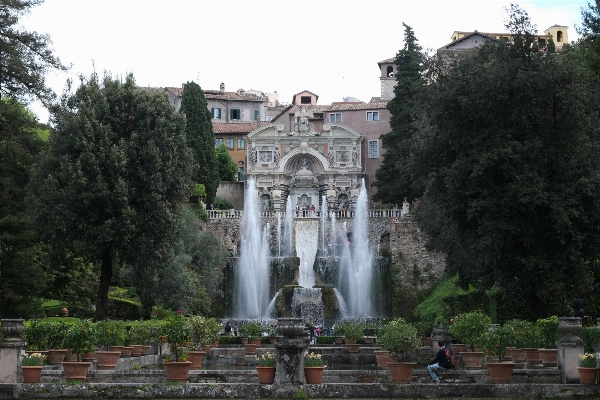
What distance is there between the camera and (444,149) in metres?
32.1

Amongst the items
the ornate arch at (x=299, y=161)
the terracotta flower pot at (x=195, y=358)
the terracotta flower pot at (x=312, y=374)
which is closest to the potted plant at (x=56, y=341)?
the terracotta flower pot at (x=195, y=358)

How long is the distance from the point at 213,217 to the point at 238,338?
2858 cm

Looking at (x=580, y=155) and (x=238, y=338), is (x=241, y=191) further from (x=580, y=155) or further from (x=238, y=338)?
(x=580, y=155)

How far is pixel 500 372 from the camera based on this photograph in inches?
763

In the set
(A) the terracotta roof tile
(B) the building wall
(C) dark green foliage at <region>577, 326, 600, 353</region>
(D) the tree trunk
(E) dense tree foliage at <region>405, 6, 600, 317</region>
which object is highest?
(A) the terracotta roof tile

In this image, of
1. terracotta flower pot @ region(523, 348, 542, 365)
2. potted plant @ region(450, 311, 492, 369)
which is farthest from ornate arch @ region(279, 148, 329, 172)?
potted plant @ region(450, 311, 492, 369)

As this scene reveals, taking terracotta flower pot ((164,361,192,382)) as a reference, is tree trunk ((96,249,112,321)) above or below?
above

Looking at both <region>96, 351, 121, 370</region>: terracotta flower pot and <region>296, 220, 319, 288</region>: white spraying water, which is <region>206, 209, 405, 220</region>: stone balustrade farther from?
<region>96, 351, 121, 370</region>: terracotta flower pot

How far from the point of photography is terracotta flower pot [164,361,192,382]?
19.5 m

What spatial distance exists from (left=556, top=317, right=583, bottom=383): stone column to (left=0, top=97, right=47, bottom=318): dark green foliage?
73.2 feet

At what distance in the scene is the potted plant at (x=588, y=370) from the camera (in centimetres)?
1838

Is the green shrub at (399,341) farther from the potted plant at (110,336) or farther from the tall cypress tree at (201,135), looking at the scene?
the tall cypress tree at (201,135)

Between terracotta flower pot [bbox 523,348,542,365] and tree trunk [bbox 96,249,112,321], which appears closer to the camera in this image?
terracotta flower pot [bbox 523,348,542,365]

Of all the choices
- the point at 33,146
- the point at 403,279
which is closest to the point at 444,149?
the point at 33,146
